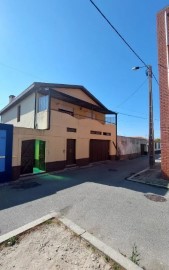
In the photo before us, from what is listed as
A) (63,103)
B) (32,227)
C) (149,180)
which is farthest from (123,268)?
(63,103)

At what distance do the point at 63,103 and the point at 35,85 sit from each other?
124 inches

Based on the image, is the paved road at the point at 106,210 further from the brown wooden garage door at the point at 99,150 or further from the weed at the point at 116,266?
the brown wooden garage door at the point at 99,150

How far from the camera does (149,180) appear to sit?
972cm

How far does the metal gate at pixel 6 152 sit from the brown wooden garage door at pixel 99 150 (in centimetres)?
860

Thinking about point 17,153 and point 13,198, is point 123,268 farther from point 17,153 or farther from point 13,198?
point 17,153

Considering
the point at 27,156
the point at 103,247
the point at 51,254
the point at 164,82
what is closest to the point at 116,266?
the point at 103,247

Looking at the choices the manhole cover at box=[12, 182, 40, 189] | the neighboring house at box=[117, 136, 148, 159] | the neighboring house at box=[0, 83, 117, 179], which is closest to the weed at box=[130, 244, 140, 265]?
the manhole cover at box=[12, 182, 40, 189]

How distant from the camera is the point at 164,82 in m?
10.2

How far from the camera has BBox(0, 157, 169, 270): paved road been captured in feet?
12.4

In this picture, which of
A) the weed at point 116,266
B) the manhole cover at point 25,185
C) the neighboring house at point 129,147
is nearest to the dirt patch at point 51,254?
the weed at point 116,266

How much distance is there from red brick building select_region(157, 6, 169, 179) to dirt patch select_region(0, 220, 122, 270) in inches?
312

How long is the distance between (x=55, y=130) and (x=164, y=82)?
25.3ft

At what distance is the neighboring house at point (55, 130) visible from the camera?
34.6 feet

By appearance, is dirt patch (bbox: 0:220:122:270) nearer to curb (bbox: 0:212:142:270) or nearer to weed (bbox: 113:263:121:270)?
weed (bbox: 113:263:121:270)
